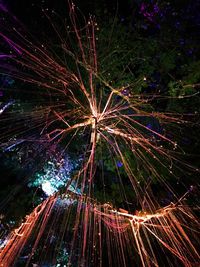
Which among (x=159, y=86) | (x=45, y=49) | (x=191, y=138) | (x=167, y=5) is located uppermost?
(x=167, y=5)

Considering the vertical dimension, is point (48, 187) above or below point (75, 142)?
below

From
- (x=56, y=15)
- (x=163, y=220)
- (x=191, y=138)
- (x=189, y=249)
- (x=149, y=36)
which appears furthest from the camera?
(x=149, y=36)

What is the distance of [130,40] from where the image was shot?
894 cm

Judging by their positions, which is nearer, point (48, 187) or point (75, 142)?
point (75, 142)

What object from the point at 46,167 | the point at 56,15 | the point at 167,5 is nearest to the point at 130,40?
the point at 167,5

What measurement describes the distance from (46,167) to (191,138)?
159 inches

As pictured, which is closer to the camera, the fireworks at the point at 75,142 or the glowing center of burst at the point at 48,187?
the fireworks at the point at 75,142

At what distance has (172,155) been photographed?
27.7 feet

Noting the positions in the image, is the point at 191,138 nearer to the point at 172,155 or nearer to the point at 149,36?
the point at 172,155

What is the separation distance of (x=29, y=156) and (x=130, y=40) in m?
4.32

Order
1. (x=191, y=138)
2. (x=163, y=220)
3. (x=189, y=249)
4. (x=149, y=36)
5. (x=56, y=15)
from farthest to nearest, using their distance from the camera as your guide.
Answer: (x=149, y=36) < (x=191, y=138) < (x=56, y=15) < (x=189, y=249) < (x=163, y=220)

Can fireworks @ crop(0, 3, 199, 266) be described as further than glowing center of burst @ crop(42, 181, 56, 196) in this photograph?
No

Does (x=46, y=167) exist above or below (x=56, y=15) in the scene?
below

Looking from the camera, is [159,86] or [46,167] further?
[159,86]
